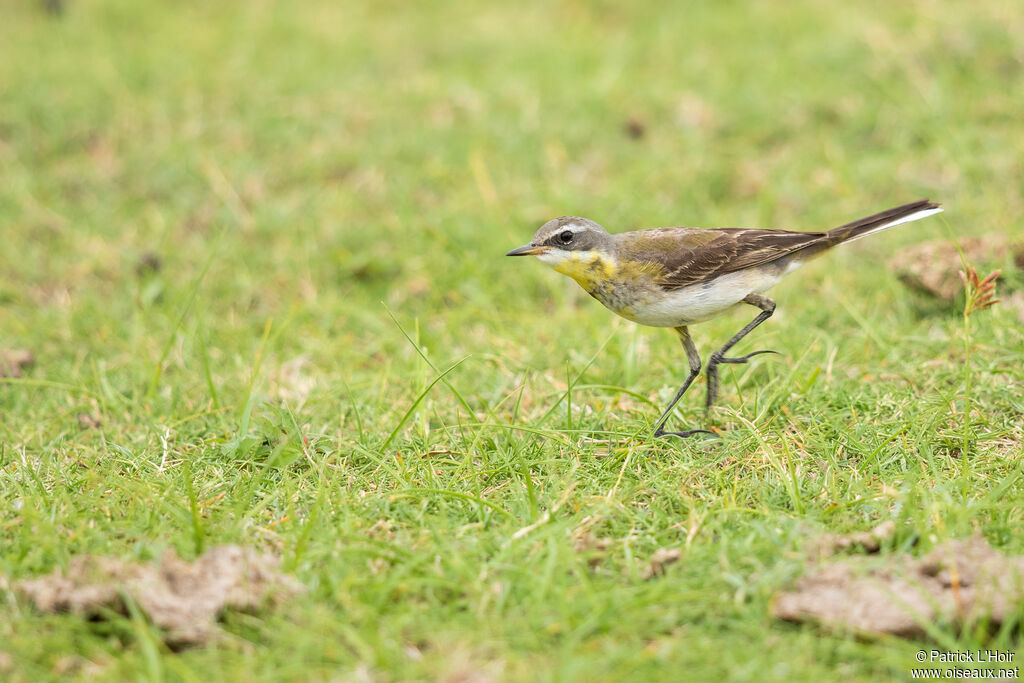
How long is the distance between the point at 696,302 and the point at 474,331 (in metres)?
2.00

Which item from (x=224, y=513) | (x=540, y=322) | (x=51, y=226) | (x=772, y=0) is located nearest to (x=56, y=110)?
(x=51, y=226)

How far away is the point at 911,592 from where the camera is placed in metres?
3.34

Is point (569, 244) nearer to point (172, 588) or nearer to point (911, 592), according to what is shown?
point (911, 592)

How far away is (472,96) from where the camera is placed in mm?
9312

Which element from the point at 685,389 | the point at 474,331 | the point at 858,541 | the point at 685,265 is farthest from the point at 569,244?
the point at 858,541

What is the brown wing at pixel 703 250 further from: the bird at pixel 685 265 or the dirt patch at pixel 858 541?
the dirt patch at pixel 858 541

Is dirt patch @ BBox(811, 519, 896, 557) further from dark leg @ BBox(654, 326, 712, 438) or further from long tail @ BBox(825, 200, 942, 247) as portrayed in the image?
long tail @ BBox(825, 200, 942, 247)

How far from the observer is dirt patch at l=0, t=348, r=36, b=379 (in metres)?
5.99

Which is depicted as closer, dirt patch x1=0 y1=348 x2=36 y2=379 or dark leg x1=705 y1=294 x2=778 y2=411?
dark leg x1=705 y1=294 x2=778 y2=411

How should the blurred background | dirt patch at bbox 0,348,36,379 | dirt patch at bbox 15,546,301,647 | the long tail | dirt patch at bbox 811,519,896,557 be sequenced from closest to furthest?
dirt patch at bbox 15,546,301,647, dirt patch at bbox 811,519,896,557, the long tail, dirt patch at bbox 0,348,36,379, the blurred background

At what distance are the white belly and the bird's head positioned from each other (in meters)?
0.35

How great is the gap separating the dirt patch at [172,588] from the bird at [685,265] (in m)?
2.10

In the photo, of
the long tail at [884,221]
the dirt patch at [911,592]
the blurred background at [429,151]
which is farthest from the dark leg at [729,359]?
the dirt patch at [911,592]

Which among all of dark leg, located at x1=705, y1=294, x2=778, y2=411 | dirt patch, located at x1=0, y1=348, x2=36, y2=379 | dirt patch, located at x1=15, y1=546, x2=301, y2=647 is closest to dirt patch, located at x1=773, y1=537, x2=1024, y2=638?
dark leg, located at x1=705, y1=294, x2=778, y2=411
